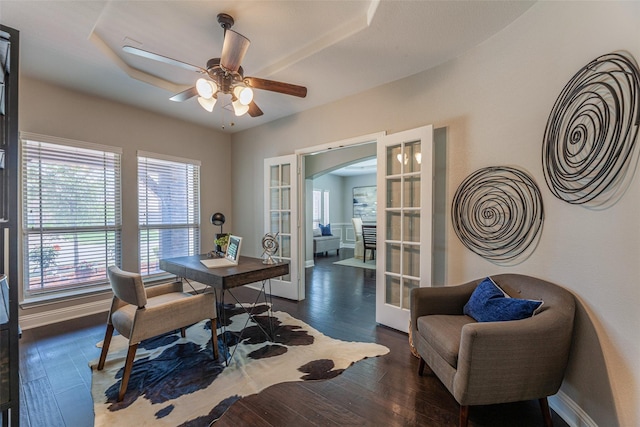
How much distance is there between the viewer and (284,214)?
4.15 m

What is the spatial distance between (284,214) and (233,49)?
8.34 feet

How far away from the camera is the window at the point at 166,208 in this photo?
12.9ft

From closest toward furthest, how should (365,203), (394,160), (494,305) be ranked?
(494,305), (394,160), (365,203)

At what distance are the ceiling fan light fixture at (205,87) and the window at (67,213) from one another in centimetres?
235

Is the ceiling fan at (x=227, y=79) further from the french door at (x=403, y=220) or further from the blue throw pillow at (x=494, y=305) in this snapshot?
the blue throw pillow at (x=494, y=305)

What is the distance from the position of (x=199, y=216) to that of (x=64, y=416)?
10.3 feet

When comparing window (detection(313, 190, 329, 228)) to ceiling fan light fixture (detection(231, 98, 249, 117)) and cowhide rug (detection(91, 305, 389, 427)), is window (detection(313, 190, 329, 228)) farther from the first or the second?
ceiling fan light fixture (detection(231, 98, 249, 117))

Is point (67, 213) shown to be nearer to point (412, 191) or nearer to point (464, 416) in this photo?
point (412, 191)

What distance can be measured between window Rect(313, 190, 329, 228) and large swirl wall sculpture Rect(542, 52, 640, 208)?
719 centimetres

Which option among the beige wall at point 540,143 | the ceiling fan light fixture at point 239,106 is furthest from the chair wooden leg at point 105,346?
the beige wall at point 540,143

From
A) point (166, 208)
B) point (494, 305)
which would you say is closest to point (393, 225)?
point (494, 305)

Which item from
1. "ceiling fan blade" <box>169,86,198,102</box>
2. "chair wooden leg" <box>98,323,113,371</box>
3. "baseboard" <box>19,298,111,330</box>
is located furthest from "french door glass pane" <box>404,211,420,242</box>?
"baseboard" <box>19,298,111,330</box>

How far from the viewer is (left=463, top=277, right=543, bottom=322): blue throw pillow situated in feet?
5.42

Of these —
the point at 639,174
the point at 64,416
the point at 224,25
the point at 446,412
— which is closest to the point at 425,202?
the point at 639,174
